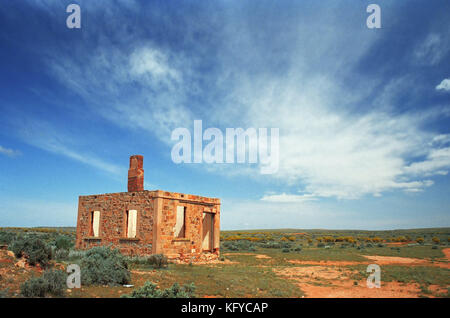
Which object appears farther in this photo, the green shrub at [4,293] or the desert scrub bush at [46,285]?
the desert scrub bush at [46,285]

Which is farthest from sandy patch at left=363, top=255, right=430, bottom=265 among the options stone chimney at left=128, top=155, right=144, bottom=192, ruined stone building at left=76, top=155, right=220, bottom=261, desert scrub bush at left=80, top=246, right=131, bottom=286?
desert scrub bush at left=80, top=246, right=131, bottom=286

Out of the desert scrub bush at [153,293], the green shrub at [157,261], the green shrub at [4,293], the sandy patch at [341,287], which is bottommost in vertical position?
the sandy patch at [341,287]

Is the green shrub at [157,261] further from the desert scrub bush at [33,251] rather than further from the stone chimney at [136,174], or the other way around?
the desert scrub bush at [33,251]

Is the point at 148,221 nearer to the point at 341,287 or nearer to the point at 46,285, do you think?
the point at 46,285

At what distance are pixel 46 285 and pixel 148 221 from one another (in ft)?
Answer: 30.0

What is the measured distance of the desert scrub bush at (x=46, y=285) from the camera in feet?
24.6

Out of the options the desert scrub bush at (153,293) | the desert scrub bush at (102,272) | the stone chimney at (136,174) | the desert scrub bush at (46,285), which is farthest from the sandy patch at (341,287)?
the stone chimney at (136,174)

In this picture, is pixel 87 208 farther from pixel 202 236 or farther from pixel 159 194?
pixel 202 236

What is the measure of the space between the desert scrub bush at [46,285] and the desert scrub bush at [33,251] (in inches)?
111

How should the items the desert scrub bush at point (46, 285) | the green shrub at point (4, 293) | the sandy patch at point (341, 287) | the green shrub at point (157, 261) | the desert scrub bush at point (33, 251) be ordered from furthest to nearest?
the green shrub at point (157, 261) → the desert scrub bush at point (33, 251) → the sandy patch at point (341, 287) → the desert scrub bush at point (46, 285) → the green shrub at point (4, 293)

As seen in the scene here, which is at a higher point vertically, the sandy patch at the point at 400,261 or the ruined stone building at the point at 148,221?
the ruined stone building at the point at 148,221

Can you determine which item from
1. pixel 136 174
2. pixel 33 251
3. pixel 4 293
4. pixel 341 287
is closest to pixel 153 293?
pixel 4 293
